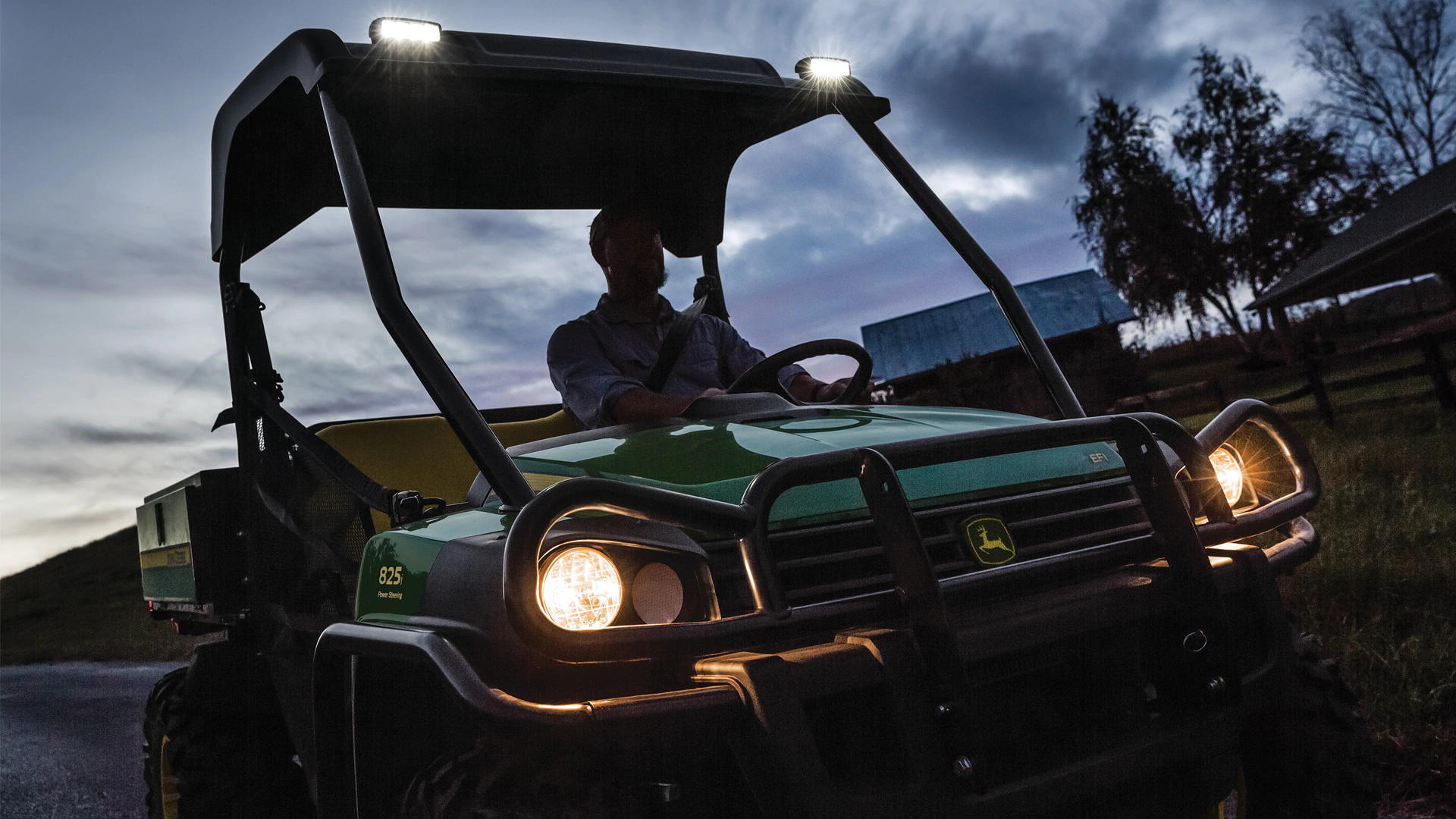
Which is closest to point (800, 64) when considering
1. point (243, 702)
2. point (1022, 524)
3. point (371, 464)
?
point (1022, 524)

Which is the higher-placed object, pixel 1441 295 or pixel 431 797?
pixel 1441 295

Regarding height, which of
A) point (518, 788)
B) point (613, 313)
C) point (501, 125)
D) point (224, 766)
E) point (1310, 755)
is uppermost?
point (501, 125)

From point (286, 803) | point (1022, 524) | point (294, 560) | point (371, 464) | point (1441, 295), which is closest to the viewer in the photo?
point (1022, 524)

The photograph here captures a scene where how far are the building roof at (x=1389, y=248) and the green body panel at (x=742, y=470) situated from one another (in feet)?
58.6

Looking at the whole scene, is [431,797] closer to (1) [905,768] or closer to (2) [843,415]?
(1) [905,768]

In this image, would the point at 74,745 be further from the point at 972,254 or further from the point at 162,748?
the point at 972,254

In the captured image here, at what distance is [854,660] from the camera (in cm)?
173

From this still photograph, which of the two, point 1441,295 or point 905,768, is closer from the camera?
point 905,768

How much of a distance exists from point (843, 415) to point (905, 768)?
1127 mm

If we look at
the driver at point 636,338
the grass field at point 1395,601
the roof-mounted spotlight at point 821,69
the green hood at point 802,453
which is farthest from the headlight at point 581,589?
the grass field at point 1395,601

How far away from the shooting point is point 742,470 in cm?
213

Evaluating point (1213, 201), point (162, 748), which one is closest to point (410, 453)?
point (162, 748)

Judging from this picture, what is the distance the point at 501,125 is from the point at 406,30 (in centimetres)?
99

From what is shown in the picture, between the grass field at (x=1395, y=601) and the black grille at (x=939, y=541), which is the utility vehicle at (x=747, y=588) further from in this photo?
the grass field at (x=1395, y=601)
